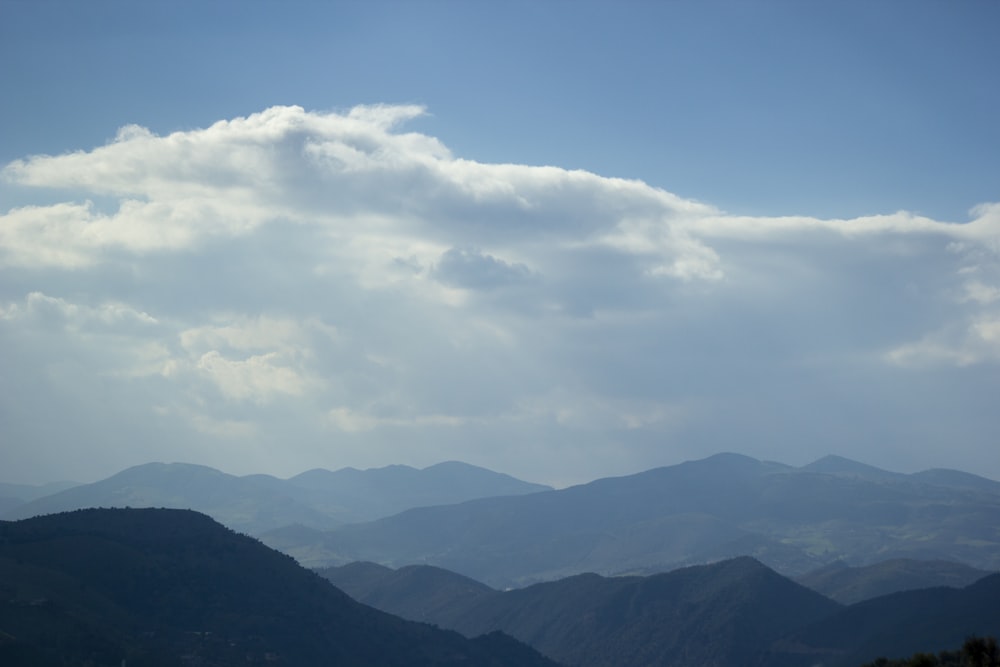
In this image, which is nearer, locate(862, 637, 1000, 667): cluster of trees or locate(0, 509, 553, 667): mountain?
locate(862, 637, 1000, 667): cluster of trees

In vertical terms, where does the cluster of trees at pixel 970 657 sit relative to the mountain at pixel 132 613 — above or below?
above

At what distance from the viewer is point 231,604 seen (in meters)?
190

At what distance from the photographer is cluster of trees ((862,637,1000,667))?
85.4 metres

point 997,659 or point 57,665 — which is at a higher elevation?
point 997,659

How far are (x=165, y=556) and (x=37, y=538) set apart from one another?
929 inches

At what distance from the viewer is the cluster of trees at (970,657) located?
85375mm

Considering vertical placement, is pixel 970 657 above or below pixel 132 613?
above

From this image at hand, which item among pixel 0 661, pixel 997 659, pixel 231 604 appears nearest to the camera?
pixel 997 659

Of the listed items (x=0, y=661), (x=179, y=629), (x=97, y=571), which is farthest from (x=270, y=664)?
(x=0, y=661)

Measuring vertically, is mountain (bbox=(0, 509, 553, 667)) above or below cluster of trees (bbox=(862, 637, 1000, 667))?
below

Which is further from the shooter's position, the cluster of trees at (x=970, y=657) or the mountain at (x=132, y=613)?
the mountain at (x=132, y=613)

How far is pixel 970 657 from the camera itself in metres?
86.8

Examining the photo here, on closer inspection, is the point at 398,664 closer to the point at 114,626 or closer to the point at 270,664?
the point at 270,664

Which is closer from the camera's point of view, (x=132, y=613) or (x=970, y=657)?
(x=970, y=657)
